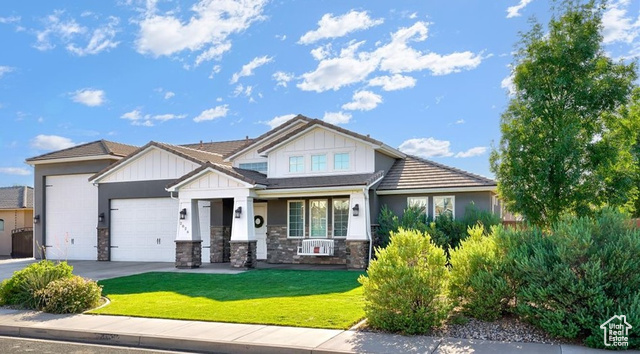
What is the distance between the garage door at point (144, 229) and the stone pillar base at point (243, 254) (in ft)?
14.3

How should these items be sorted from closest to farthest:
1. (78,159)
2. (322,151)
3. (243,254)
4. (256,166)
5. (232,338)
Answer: (232,338) → (243,254) → (322,151) → (256,166) → (78,159)

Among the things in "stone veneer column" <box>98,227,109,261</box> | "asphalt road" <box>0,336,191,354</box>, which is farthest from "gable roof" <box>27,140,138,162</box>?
"asphalt road" <box>0,336,191,354</box>

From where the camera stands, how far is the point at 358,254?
16969 millimetres

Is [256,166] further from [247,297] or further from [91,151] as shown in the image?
[247,297]

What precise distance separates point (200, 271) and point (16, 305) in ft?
20.2

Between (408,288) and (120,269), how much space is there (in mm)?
13242

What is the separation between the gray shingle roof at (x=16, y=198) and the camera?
96.2ft

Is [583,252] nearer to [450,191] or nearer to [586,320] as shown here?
[586,320]

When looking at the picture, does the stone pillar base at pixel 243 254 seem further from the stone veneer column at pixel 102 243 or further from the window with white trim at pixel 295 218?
the stone veneer column at pixel 102 243

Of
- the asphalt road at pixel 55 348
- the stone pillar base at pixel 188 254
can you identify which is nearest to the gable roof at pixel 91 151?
the stone pillar base at pixel 188 254

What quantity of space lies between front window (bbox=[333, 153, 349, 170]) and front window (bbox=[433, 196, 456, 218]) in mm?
3384

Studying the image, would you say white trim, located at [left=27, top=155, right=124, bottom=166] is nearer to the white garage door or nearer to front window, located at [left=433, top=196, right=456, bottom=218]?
the white garage door

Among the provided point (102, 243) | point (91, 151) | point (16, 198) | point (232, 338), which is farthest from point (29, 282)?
point (16, 198)

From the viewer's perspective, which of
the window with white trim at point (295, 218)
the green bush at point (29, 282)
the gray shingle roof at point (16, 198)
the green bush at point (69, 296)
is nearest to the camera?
the green bush at point (69, 296)
